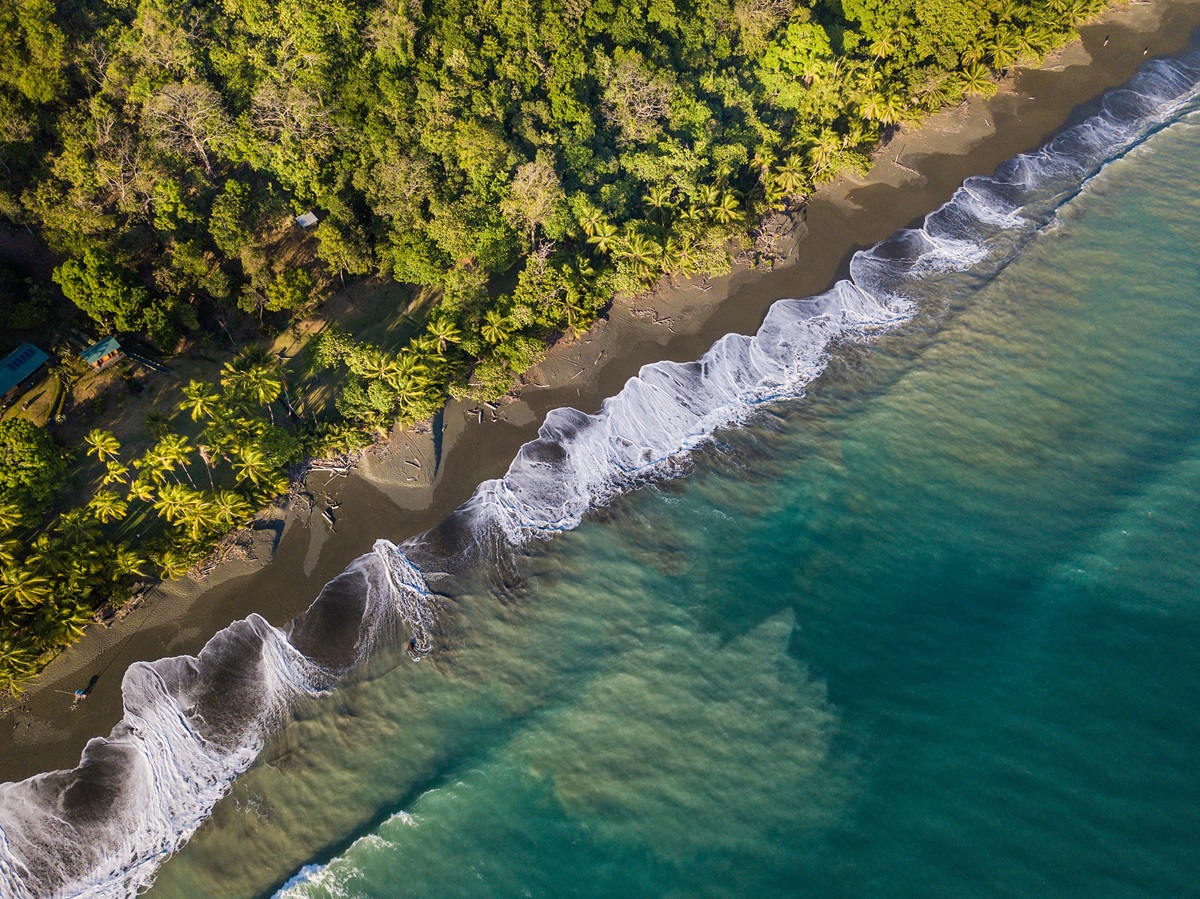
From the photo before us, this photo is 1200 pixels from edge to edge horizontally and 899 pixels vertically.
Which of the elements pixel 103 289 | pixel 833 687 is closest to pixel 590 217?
pixel 103 289

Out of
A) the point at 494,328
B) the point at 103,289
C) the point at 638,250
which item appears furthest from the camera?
the point at 638,250

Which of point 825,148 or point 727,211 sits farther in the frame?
point 825,148

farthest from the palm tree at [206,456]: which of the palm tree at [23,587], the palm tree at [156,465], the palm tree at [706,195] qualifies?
the palm tree at [706,195]

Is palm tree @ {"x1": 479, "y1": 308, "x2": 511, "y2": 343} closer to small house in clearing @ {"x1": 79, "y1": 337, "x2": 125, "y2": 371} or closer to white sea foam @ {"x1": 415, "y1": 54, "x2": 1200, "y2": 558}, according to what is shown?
white sea foam @ {"x1": 415, "y1": 54, "x2": 1200, "y2": 558}

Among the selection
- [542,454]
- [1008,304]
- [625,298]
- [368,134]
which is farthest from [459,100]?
[1008,304]

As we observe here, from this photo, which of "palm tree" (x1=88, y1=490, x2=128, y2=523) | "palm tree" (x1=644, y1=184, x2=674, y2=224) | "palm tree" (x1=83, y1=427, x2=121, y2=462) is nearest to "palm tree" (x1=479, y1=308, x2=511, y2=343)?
"palm tree" (x1=644, y1=184, x2=674, y2=224)

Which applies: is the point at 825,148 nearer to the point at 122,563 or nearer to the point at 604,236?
the point at 604,236
